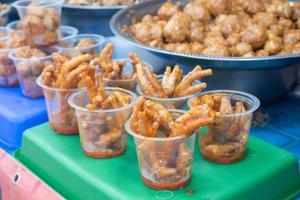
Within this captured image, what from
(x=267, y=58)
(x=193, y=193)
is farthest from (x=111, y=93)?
(x=267, y=58)

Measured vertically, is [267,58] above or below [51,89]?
above

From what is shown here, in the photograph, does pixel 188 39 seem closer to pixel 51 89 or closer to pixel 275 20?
pixel 275 20

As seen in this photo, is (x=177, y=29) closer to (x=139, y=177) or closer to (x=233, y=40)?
(x=233, y=40)

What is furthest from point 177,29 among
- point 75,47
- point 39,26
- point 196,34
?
point 39,26

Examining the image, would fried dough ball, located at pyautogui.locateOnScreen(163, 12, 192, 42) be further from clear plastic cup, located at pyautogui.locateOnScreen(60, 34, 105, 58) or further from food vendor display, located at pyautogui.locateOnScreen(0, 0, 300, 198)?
clear plastic cup, located at pyautogui.locateOnScreen(60, 34, 105, 58)

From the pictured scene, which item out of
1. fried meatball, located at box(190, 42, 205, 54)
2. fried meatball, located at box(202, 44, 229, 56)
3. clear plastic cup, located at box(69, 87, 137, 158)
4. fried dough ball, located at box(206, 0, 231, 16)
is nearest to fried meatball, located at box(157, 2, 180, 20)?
fried dough ball, located at box(206, 0, 231, 16)

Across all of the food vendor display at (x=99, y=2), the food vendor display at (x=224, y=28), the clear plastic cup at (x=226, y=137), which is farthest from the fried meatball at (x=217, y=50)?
the food vendor display at (x=99, y=2)
